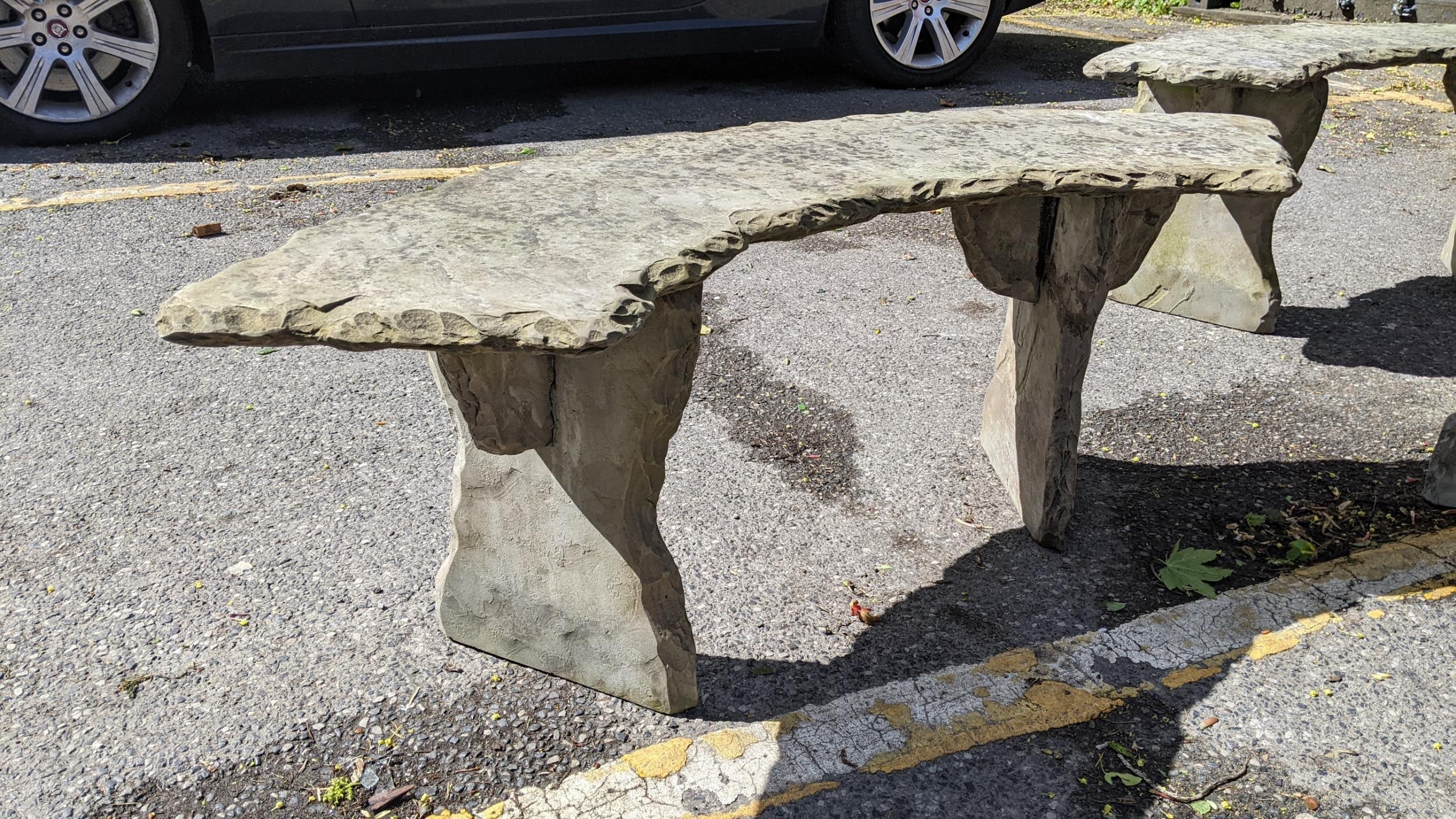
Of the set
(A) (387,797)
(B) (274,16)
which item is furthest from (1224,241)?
(B) (274,16)

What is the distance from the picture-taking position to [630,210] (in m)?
2.12

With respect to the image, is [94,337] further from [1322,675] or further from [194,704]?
[1322,675]

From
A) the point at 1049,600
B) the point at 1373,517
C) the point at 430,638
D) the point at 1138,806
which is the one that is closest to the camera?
the point at 1138,806

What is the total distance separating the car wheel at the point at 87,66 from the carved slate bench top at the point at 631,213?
144 inches

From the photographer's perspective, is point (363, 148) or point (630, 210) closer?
point (630, 210)

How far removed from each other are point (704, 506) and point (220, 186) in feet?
10.7

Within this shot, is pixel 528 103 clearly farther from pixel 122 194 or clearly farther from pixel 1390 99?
pixel 1390 99

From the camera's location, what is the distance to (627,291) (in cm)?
176

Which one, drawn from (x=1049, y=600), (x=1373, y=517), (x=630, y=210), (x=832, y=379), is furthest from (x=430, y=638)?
(x=1373, y=517)

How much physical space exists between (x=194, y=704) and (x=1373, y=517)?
9.35ft

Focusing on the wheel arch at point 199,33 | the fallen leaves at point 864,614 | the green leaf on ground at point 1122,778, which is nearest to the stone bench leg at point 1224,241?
the fallen leaves at point 864,614

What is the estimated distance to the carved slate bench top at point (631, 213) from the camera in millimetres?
1623

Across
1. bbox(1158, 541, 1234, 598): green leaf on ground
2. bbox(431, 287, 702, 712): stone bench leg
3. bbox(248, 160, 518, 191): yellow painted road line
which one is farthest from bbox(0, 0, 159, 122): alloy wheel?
bbox(1158, 541, 1234, 598): green leaf on ground

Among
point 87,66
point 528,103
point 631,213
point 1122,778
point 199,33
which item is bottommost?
point 1122,778
